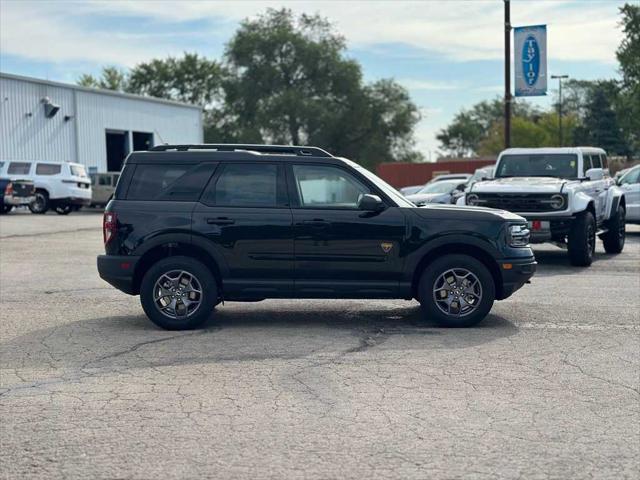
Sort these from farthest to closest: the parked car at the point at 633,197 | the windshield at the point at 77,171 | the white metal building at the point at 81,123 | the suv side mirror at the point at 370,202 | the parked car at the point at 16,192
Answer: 1. the white metal building at the point at 81,123
2. the windshield at the point at 77,171
3. the parked car at the point at 16,192
4. the parked car at the point at 633,197
5. the suv side mirror at the point at 370,202

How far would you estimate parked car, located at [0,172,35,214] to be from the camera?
31.8m

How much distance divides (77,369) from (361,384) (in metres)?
2.31

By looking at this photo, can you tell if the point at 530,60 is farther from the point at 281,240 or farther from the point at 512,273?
the point at 281,240

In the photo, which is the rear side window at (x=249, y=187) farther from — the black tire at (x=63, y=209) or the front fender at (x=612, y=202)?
the black tire at (x=63, y=209)

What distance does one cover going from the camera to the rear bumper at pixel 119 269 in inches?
372

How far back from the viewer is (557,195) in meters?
15.1

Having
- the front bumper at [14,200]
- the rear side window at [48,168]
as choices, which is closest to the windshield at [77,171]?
the rear side window at [48,168]

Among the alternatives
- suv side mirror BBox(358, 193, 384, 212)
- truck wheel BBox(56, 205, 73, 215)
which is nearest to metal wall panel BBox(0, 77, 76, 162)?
truck wheel BBox(56, 205, 73, 215)

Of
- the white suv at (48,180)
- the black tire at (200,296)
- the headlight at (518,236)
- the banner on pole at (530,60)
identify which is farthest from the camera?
the white suv at (48,180)

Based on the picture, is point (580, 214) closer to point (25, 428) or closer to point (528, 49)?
point (25, 428)

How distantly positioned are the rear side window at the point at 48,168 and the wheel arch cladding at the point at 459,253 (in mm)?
26671

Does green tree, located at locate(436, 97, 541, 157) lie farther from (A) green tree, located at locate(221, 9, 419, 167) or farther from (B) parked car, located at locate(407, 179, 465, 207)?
(B) parked car, located at locate(407, 179, 465, 207)

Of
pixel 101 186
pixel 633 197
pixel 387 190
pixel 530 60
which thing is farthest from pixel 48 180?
pixel 387 190

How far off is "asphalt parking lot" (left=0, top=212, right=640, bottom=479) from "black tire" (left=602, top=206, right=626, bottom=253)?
23.4 feet
